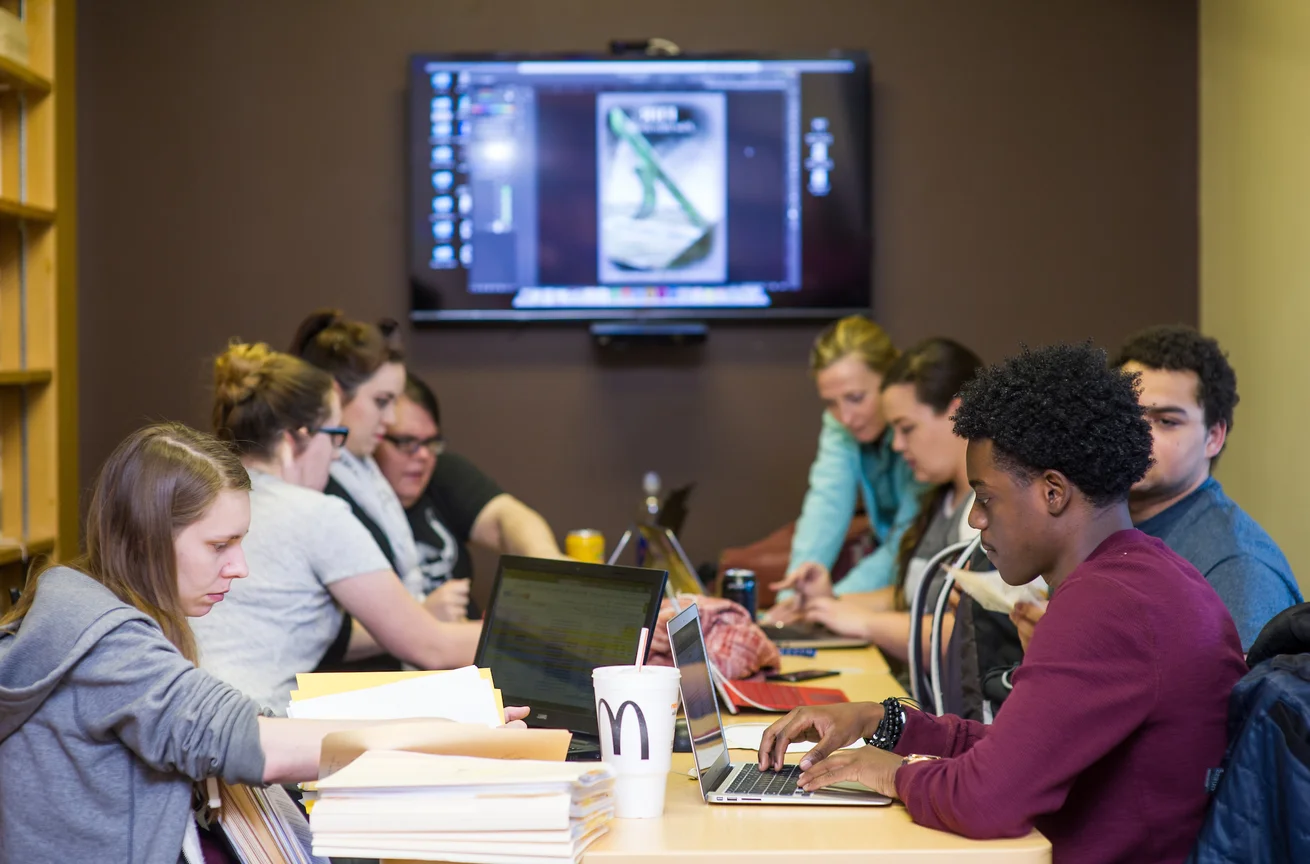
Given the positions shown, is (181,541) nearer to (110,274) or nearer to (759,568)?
(759,568)

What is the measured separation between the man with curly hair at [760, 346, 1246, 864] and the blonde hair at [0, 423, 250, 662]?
80 cm

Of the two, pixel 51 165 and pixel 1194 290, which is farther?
pixel 1194 290

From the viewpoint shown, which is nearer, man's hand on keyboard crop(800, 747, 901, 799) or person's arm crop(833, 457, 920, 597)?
man's hand on keyboard crop(800, 747, 901, 799)

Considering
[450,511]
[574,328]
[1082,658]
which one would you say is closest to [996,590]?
[1082,658]

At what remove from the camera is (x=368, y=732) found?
1388 millimetres

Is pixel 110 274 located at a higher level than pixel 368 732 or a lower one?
higher

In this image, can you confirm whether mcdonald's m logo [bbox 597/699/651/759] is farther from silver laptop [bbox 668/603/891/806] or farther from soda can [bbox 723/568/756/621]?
soda can [bbox 723/568/756/621]

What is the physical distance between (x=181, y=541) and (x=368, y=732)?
15.1 inches

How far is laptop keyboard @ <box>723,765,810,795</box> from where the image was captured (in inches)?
61.1

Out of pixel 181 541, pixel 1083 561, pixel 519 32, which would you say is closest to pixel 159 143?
pixel 519 32

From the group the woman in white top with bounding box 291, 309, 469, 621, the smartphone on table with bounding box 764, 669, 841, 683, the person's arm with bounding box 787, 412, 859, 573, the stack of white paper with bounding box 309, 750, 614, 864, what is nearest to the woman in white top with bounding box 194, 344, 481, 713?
the woman in white top with bounding box 291, 309, 469, 621

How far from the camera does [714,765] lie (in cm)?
160

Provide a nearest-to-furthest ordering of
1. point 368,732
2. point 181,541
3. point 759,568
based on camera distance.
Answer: point 368,732 → point 181,541 → point 759,568

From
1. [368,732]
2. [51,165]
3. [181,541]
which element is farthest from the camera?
[51,165]
